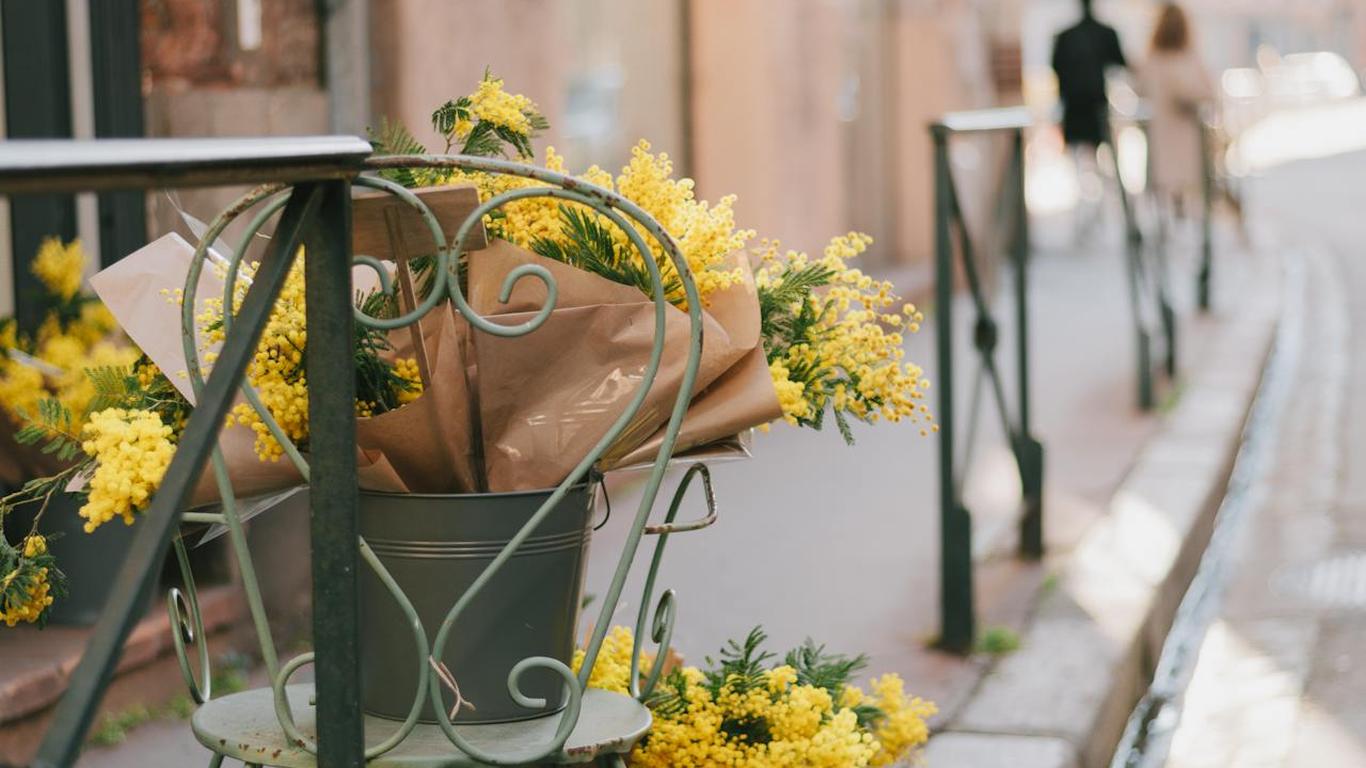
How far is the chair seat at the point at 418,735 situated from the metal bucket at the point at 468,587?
31 mm

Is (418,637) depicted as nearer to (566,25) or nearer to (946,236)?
(946,236)

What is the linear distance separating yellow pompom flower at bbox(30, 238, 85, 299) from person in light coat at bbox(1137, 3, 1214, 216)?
9.67m

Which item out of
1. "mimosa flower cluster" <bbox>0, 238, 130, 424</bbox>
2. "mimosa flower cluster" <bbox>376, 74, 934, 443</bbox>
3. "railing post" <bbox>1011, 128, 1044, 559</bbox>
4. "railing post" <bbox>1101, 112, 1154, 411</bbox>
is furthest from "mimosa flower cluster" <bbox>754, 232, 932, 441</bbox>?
"railing post" <bbox>1101, 112, 1154, 411</bbox>

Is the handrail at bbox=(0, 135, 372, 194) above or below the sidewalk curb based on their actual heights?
above

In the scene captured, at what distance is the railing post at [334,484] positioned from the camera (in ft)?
6.56

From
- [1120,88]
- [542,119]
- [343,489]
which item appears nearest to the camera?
[343,489]

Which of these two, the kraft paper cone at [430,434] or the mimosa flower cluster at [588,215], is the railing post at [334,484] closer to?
the kraft paper cone at [430,434]

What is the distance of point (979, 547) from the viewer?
534cm

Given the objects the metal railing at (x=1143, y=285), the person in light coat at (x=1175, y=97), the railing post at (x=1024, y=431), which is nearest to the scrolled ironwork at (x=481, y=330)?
the railing post at (x=1024, y=431)

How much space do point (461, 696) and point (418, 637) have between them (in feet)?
0.52

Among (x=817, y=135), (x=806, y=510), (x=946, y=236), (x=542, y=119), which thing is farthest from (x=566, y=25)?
(x=542, y=119)

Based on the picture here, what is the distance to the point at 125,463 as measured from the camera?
2.14 metres

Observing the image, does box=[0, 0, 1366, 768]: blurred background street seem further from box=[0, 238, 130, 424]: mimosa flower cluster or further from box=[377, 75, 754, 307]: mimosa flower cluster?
box=[377, 75, 754, 307]: mimosa flower cluster

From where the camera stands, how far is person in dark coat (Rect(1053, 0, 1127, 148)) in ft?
39.5
